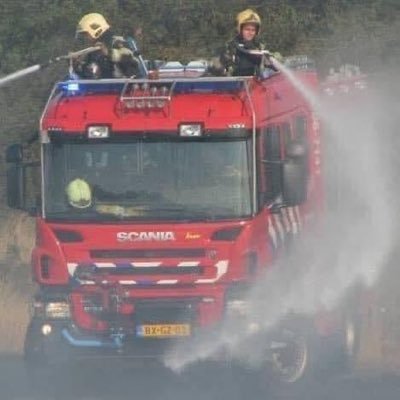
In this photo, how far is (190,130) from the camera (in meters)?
14.4

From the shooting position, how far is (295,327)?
49.3 feet

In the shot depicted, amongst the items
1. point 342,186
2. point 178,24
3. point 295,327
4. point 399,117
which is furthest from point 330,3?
point 295,327

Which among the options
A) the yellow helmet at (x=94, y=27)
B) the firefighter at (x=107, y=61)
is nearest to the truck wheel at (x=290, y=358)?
the firefighter at (x=107, y=61)

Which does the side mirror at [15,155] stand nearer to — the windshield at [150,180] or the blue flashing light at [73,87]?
the windshield at [150,180]

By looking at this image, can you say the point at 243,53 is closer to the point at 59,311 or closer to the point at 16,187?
the point at 16,187

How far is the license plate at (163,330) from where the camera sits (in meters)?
14.3

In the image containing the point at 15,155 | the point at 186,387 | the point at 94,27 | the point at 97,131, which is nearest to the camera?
the point at 97,131

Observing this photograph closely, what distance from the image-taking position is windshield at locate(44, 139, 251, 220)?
47.1 feet

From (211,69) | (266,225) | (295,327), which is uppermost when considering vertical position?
(211,69)

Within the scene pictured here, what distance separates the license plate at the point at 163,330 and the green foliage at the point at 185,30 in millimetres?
9217

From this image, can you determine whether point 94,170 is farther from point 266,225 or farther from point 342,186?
point 342,186

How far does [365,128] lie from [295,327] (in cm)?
345

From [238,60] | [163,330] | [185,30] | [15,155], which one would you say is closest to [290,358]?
[163,330]

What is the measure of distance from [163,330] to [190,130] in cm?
175
